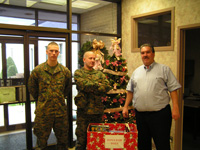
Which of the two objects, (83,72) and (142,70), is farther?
(83,72)

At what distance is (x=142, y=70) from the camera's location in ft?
8.63

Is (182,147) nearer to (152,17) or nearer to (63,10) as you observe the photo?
(152,17)

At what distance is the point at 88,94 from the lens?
300 cm

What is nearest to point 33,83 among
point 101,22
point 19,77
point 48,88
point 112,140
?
point 48,88

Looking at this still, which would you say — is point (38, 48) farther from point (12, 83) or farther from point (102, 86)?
point (102, 86)

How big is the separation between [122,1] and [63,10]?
1.38 m

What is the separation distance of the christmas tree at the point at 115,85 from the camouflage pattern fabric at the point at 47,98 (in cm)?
85

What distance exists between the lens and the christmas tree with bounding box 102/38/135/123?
3.48 m

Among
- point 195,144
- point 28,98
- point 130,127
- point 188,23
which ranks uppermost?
point 188,23

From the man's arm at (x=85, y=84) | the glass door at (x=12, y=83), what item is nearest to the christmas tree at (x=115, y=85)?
the man's arm at (x=85, y=84)

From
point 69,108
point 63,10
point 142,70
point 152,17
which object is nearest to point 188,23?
point 152,17

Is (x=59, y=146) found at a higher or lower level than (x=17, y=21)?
lower

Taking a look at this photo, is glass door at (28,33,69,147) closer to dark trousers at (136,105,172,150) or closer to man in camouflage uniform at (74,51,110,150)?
man in camouflage uniform at (74,51,110,150)

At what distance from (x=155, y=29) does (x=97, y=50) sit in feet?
3.77
